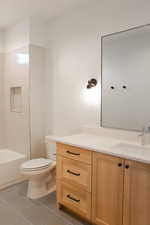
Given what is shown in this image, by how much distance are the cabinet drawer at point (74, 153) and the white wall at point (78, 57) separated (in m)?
0.64

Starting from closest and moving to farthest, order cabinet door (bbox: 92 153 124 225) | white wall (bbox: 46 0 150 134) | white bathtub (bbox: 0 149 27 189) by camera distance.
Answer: cabinet door (bbox: 92 153 124 225)
white wall (bbox: 46 0 150 134)
white bathtub (bbox: 0 149 27 189)

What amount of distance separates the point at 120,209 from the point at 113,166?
373 mm

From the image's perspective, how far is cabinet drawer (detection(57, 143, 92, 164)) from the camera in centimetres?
184

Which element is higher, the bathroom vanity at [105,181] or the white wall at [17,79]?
the white wall at [17,79]

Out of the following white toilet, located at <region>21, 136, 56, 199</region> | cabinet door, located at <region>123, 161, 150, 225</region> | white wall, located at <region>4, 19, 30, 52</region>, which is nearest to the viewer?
cabinet door, located at <region>123, 161, 150, 225</region>

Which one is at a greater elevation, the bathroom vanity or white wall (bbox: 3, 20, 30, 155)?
white wall (bbox: 3, 20, 30, 155)

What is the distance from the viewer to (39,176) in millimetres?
2445

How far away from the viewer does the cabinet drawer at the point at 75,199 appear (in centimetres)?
188

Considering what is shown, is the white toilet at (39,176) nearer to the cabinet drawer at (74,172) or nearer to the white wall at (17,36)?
the cabinet drawer at (74,172)

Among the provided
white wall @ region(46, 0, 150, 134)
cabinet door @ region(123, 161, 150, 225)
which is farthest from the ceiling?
cabinet door @ region(123, 161, 150, 225)

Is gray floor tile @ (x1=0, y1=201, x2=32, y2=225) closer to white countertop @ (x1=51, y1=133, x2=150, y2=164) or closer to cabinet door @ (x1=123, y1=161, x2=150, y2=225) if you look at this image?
white countertop @ (x1=51, y1=133, x2=150, y2=164)

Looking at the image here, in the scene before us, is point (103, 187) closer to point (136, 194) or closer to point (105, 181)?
point (105, 181)

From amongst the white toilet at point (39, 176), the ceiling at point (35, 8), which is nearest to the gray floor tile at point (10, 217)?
the white toilet at point (39, 176)

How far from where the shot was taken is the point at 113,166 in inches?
64.7
